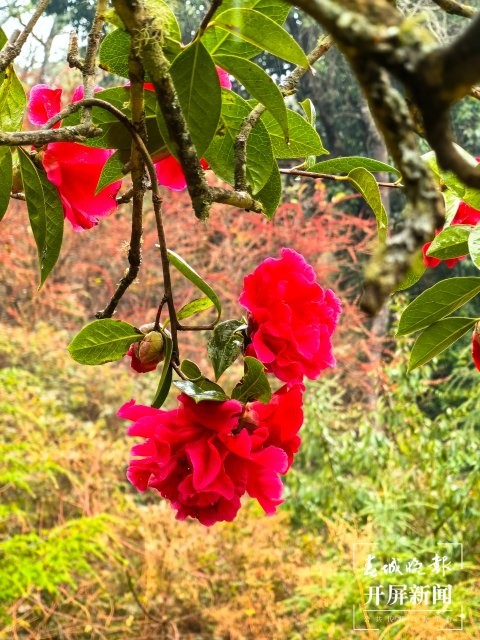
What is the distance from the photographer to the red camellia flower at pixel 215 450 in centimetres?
36

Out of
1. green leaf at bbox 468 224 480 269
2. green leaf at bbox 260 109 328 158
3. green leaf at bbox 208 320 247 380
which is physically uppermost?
green leaf at bbox 260 109 328 158

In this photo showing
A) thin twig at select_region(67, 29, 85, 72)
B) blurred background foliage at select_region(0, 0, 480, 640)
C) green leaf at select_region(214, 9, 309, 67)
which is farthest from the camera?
blurred background foliage at select_region(0, 0, 480, 640)

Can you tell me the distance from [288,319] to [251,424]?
55mm

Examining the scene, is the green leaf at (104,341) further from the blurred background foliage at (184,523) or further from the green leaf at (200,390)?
the blurred background foliage at (184,523)

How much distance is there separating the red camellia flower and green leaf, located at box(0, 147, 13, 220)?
12cm

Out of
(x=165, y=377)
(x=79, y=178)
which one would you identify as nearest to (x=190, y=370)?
(x=165, y=377)

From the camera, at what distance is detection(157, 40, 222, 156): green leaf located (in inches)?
11.0

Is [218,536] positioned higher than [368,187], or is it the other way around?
[218,536]

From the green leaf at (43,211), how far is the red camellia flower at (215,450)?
9 cm

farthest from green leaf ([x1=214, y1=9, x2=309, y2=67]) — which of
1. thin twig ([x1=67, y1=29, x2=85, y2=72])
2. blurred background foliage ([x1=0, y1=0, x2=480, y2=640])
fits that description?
blurred background foliage ([x1=0, y1=0, x2=480, y2=640])

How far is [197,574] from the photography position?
231 centimetres

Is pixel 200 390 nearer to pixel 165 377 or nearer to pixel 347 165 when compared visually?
pixel 165 377

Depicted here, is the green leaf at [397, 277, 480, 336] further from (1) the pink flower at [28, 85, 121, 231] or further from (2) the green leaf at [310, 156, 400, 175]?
(1) the pink flower at [28, 85, 121, 231]

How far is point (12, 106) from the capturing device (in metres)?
0.39
